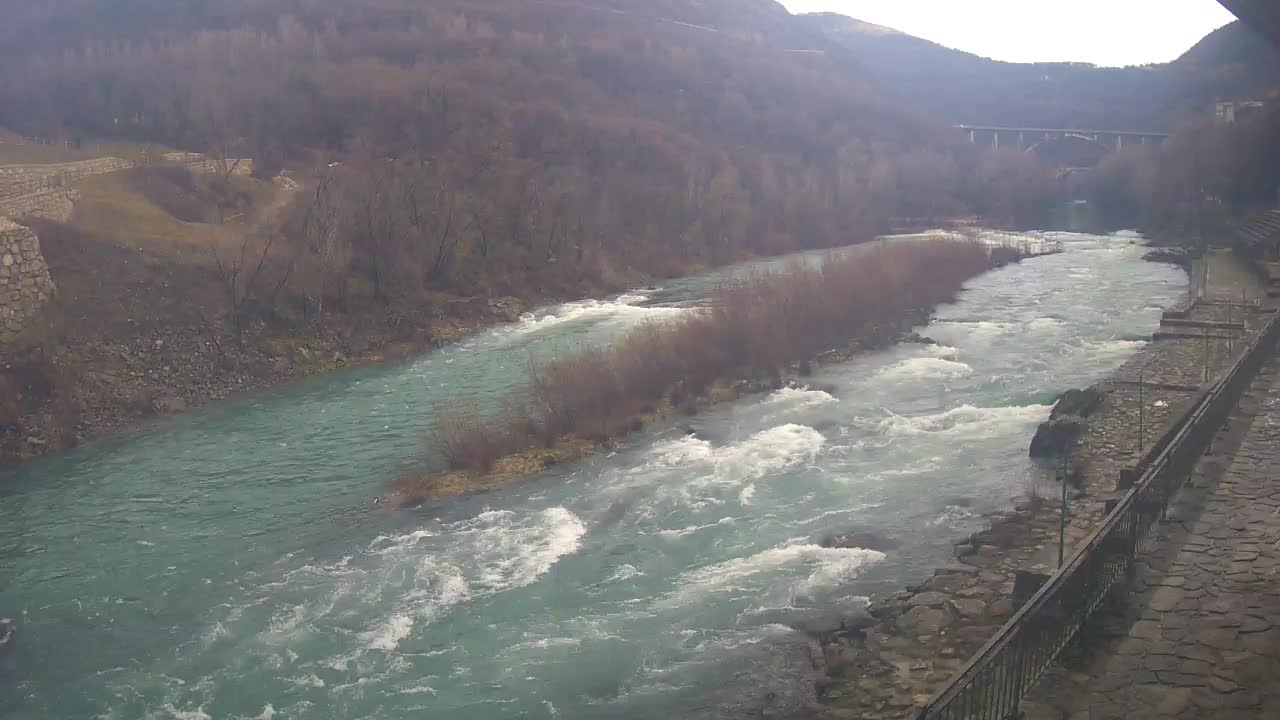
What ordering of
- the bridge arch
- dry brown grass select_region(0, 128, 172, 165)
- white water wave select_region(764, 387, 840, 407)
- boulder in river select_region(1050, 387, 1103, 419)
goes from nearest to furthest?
1. boulder in river select_region(1050, 387, 1103, 419)
2. white water wave select_region(764, 387, 840, 407)
3. dry brown grass select_region(0, 128, 172, 165)
4. the bridge arch

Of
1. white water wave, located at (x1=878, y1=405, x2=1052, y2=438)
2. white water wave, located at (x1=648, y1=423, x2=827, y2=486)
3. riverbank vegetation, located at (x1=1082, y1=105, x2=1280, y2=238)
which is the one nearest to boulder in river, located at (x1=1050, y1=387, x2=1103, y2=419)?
white water wave, located at (x1=878, y1=405, x2=1052, y2=438)

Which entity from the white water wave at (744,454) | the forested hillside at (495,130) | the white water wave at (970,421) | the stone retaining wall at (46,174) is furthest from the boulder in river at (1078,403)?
the stone retaining wall at (46,174)

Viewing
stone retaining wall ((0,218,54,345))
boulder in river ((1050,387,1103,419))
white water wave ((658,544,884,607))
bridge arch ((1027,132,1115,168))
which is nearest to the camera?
white water wave ((658,544,884,607))

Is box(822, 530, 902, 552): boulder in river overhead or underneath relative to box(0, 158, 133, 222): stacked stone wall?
underneath

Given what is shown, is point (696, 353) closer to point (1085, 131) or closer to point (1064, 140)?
point (1085, 131)

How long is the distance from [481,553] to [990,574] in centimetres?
752

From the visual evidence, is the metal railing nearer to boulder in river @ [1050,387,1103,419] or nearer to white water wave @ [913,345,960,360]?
boulder in river @ [1050,387,1103,419]

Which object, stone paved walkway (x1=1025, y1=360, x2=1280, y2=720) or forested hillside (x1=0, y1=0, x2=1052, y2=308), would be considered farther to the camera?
forested hillside (x1=0, y1=0, x2=1052, y2=308)

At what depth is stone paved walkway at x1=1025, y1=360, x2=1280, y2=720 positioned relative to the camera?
27.0 feet

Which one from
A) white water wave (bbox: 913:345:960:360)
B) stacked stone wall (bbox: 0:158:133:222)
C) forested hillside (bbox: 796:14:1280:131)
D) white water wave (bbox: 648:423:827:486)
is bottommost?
white water wave (bbox: 648:423:827:486)

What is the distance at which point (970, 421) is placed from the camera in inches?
870

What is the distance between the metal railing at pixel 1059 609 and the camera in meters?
7.80

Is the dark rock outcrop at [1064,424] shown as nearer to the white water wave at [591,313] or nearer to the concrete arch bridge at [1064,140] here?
the white water wave at [591,313]

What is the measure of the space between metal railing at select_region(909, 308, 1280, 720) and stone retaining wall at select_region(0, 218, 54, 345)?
1070 inches
